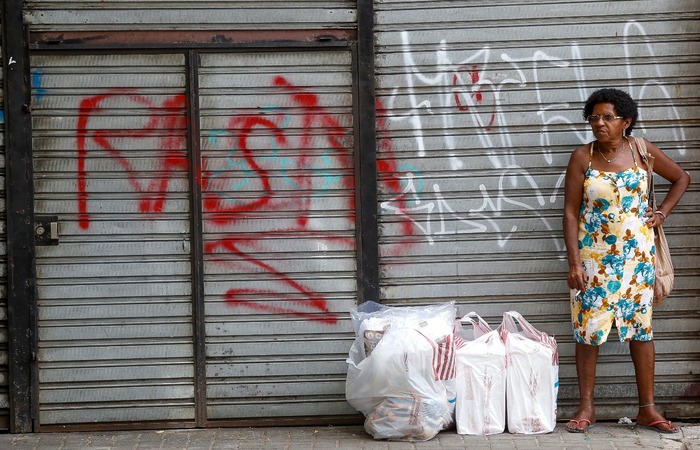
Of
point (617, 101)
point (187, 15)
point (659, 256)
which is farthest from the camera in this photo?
point (187, 15)

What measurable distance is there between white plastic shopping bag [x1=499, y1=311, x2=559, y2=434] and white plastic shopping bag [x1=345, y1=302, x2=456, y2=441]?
1.19ft

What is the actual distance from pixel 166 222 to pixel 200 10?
1331 mm

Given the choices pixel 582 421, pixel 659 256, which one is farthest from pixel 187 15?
pixel 582 421

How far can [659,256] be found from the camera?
6152 millimetres

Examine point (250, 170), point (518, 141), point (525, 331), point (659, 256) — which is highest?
point (518, 141)

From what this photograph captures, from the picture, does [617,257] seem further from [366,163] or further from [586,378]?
[366,163]

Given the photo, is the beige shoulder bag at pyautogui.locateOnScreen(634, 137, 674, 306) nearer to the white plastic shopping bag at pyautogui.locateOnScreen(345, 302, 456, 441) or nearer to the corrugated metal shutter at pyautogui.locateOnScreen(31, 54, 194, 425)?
the white plastic shopping bag at pyautogui.locateOnScreen(345, 302, 456, 441)

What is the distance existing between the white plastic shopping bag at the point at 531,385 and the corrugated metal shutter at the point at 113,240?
1982 millimetres

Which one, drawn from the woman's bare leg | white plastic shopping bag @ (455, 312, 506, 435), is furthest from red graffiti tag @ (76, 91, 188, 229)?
the woman's bare leg

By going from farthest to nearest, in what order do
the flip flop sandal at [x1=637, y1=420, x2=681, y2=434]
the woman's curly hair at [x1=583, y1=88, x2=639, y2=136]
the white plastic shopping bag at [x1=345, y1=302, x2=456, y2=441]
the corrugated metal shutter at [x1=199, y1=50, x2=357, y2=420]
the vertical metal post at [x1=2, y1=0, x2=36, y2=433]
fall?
1. the corrugated metal shutter at [x1=199, y1=50, x2=357, y2=420]
2. the vertical metal post at [x1=2, y1=0, x2=36, y2=433]
3. the flip flop sandal at [x1=637, y1=420, x2=681, y2=434]
4. the woman's curly hair at [x1=583, y1=88, x2=639, y2=136]
5. the white plastic shopping bag at [x1=345, y1=302, x2=456, y2=441]

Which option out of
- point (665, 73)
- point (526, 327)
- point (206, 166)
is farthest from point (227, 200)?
point (665, 73)

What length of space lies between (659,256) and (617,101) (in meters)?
0.99

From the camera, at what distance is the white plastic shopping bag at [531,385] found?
600 centimetres

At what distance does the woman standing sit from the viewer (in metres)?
5.97
